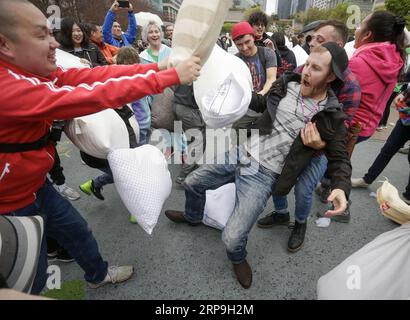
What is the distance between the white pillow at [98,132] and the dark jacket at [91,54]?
2.26 m

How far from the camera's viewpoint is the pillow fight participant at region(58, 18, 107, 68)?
127 inches

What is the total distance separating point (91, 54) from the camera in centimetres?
339

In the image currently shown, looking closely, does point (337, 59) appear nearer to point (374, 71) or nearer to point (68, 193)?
point (374, 71)

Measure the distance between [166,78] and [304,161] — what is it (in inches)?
42.2

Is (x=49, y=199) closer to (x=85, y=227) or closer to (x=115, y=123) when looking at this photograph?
(x=85, y=227)

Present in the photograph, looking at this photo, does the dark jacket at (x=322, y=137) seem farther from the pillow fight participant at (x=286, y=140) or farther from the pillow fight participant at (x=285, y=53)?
the pillow fight participant at (x=285, y=53)

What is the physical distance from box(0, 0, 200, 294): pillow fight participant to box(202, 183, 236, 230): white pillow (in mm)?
1259

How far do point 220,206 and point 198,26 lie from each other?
1539 millimetres

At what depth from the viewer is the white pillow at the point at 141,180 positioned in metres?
1.45

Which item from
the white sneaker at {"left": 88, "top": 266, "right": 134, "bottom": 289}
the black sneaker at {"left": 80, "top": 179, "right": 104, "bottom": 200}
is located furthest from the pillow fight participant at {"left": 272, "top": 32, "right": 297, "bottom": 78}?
the white sneaker at {"left": 88, "top": 266, "right": 134, "bottom": 289}

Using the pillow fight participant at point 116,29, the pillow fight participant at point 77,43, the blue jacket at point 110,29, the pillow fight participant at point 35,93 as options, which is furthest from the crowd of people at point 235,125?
the blue jacket at point 110,29

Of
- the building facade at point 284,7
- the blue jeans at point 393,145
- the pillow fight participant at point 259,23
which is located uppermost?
the pillow fight participant at point 259,23

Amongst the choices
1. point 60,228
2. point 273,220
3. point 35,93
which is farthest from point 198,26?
point 273,220

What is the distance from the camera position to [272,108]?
1.72 metres
